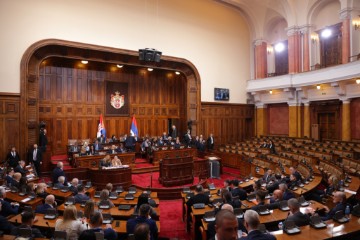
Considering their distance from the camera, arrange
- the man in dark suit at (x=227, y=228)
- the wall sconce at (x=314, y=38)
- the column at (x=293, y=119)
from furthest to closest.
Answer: the column at (x=293, y=119) < the wall sconce at (x=314, y=38) < the man in dark suit at (x=227, y=228)

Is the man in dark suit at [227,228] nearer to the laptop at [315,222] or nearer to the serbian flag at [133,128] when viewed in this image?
the laptop at [315,222]

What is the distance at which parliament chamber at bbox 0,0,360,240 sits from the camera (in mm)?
6348

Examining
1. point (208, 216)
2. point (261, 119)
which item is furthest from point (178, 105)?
point (208, 216)

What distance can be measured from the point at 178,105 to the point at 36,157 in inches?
369

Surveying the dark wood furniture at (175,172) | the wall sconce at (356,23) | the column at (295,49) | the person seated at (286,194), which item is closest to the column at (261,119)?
the column at (295,49)

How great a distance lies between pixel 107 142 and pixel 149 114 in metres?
3.73

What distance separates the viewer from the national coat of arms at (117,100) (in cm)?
1485

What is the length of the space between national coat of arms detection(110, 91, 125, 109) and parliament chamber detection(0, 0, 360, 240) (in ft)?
0.20

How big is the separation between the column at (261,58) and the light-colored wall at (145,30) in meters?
0.68

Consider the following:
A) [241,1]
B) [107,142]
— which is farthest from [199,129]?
[241,1]

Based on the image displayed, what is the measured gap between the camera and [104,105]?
14594mm

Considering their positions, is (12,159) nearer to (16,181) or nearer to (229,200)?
(16,181)

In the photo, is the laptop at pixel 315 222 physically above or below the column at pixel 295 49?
below

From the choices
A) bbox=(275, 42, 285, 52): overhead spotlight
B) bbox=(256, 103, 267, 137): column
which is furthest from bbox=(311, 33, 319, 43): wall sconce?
bbox=(256, 103, 267, 137): column
